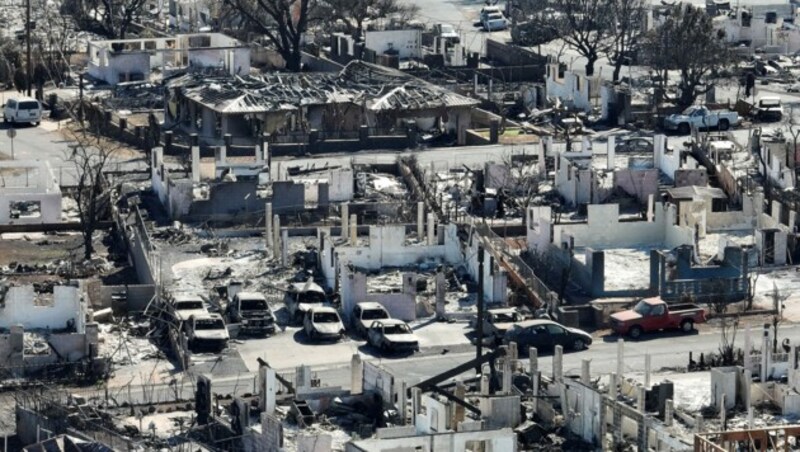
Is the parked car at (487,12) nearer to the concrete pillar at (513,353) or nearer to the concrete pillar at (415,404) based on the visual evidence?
the concrete pillar at (513,353)

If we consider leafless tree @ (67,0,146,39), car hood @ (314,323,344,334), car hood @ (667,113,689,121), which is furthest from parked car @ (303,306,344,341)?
leafless tree @ (67,0,146,39)

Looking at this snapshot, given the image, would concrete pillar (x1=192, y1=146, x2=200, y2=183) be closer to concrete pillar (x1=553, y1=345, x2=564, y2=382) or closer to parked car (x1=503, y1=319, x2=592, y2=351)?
parked car (x1=503, y1=319, x2=592, y2=351)

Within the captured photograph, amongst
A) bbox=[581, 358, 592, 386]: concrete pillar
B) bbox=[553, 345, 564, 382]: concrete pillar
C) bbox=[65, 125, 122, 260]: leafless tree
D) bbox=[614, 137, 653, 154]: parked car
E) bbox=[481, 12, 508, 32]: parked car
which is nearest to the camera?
bbox=[581, 358, 592, 386]: concrete pillar

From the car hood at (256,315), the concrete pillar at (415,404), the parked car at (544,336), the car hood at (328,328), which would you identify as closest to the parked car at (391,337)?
the car hood at (328,328)

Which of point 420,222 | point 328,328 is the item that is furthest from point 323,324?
point 420,222

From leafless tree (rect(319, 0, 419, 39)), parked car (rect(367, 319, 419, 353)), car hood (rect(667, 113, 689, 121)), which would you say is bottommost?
parked car (rect(367, 319, 419, 353))

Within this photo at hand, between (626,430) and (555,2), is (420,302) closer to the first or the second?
(626,430)
